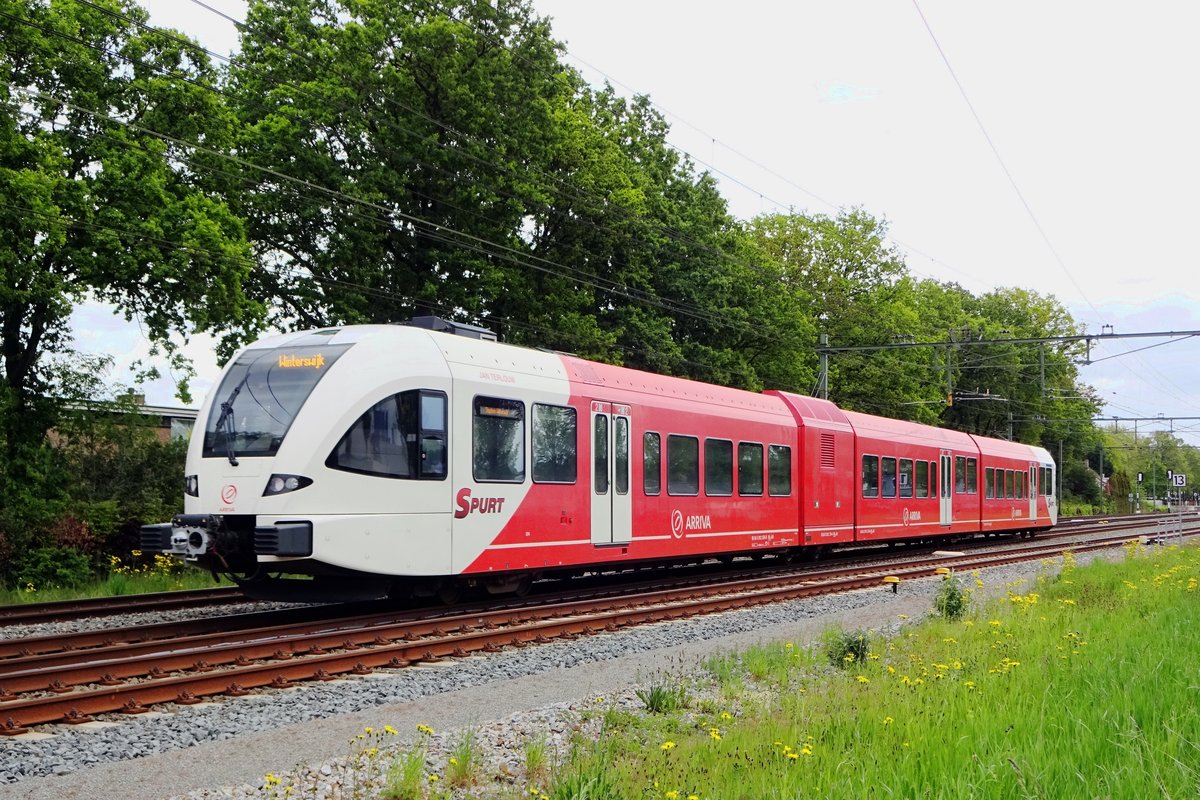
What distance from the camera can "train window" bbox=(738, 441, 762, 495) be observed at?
20953 mm

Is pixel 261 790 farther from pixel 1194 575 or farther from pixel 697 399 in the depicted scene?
pixel 1194 575

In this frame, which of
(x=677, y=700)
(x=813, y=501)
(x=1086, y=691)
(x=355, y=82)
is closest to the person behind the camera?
(x=1086, y=691)

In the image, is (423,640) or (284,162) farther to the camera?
(284,162)

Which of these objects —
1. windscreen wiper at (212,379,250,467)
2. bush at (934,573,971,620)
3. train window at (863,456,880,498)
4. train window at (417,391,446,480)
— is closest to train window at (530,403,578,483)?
train window at (417,391,446,480)

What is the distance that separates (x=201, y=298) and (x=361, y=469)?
1058cm

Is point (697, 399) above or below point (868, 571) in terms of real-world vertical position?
above

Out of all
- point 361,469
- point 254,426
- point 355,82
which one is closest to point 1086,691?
point 361,469

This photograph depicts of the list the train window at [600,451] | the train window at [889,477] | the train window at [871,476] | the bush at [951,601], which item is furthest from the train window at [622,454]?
the train window at [889,477]

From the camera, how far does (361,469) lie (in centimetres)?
1293

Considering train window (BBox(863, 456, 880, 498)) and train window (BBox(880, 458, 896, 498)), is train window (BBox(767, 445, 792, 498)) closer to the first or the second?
train window (BBox(863, 456, 880, 498))

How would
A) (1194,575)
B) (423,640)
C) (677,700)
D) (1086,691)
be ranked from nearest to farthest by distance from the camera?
(1086,691)
(677,700)
(423,640)
(1194,575)

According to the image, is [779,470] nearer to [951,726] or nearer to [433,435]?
[433,435]

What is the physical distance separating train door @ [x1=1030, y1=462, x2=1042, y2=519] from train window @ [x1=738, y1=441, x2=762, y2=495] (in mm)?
20149

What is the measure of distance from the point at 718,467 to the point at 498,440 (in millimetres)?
6332
